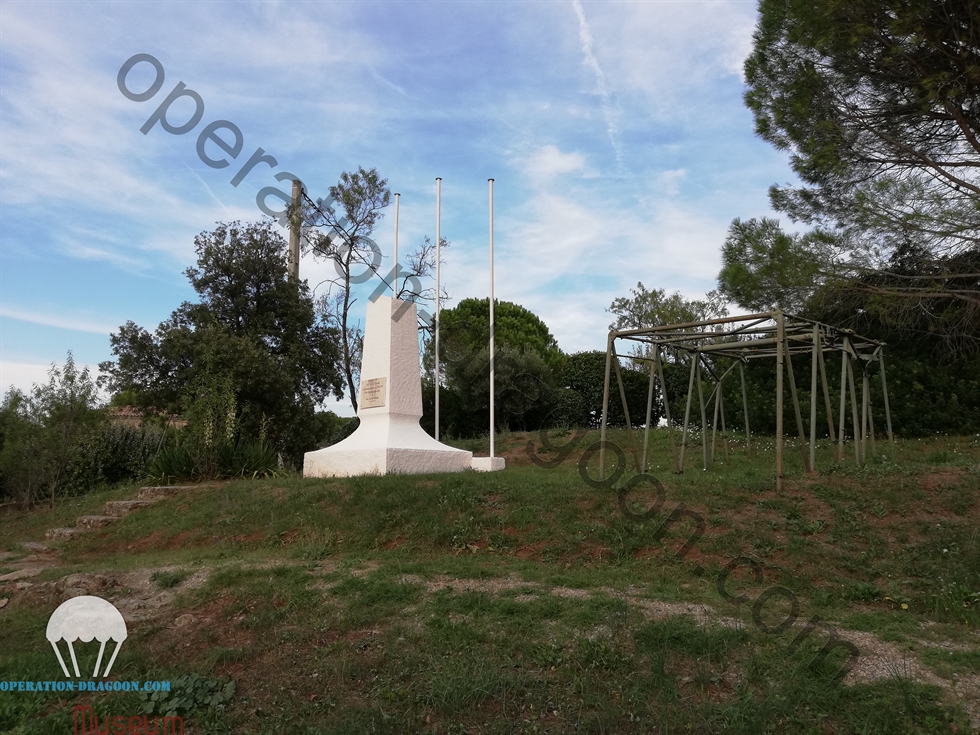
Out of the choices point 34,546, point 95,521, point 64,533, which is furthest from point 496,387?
point 34,546

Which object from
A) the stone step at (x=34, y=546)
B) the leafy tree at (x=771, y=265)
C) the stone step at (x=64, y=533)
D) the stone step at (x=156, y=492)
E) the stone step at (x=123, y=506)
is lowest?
the stone step at (x=34, y=546)

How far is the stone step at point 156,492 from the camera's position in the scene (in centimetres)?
1117

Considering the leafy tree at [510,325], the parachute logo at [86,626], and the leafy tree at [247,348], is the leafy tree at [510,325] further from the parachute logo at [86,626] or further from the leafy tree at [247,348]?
A: the parachute logo at [86,626]

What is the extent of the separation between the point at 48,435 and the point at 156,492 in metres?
4.80

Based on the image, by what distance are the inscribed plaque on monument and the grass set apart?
2486 millimetres

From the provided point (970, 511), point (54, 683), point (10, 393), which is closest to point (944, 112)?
point (970, 511)

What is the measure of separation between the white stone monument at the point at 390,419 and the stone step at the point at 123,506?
2513mm

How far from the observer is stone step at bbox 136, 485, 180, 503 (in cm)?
1117

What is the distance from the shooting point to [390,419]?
449 inches

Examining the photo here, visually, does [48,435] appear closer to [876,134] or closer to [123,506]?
[123,506]

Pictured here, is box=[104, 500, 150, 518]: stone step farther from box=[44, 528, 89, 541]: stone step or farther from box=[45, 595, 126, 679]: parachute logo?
box=[45, 595, 126, 679]: parachute logo

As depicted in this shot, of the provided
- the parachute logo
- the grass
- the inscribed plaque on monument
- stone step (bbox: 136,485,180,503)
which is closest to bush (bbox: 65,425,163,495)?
stone step (bbox: 136,485,180,503)

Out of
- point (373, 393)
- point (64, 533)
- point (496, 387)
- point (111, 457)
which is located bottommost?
point (64, 533)

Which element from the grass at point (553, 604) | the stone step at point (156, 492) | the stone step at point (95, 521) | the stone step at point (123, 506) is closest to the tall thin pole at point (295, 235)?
the stone step at point (156, 492)
